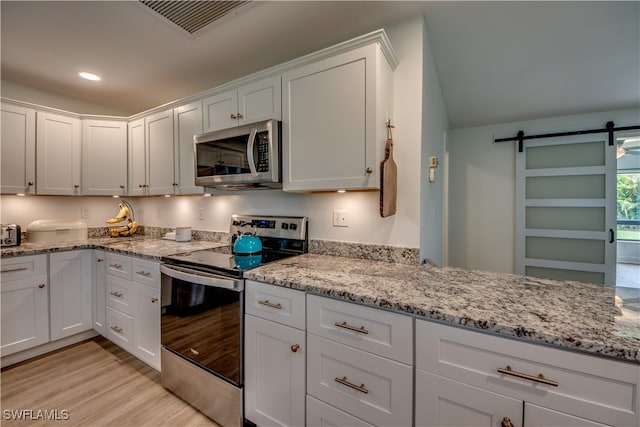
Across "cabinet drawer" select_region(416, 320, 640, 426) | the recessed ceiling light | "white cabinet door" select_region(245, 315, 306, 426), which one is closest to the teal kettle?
"white cabinet door" select_region(245, 315, 306, 426)

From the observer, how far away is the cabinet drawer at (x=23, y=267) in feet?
6.61

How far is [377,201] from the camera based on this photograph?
5.81 ft

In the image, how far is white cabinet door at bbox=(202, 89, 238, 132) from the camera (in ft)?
6.57

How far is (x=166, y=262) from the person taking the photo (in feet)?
5.99

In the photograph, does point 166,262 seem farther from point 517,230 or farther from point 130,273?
point 517,230

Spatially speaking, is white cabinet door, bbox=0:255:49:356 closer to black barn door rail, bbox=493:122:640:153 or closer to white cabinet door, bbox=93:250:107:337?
white cabinet door, bbox=93:250:107:337

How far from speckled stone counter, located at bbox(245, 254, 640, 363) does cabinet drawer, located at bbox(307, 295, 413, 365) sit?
43 mm

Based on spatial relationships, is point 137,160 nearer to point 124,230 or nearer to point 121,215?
point 121,215

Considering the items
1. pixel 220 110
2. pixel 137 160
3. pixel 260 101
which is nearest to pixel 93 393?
pixel 137 160

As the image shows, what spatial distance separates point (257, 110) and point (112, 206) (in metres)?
2.52

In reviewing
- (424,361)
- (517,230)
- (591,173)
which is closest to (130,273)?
(424,361)

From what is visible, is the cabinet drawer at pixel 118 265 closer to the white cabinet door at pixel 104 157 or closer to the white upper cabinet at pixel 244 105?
the white cabinet door at pixel 104 157

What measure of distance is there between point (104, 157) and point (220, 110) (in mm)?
1677

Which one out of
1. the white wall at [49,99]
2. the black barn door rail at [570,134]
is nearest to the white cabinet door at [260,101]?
the white wall at [49,99]
